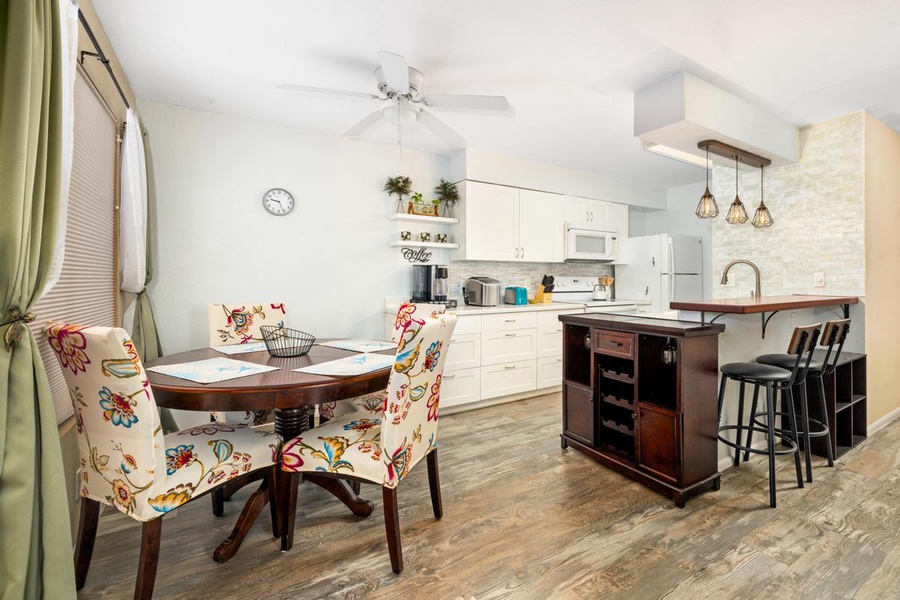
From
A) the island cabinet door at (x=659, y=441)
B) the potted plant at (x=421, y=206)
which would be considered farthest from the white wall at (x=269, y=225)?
the island cabinet door at (x=659, y=441)

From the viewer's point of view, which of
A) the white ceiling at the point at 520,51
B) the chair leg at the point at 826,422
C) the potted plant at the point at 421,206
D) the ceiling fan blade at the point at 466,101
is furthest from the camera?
the potted plant at the point at 421,206

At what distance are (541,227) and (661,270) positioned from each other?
1586mm

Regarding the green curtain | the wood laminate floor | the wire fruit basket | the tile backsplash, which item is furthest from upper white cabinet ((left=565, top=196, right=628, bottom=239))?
the green curtain

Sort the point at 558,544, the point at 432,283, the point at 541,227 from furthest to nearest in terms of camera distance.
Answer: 1. the point at 541,227
2. the point at 432,283
3. the point at 558,544

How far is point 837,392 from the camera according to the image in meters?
2.95

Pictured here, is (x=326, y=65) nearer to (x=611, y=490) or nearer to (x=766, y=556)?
(x=611, y=490)

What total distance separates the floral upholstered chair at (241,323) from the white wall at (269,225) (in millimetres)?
531

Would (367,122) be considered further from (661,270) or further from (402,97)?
(661,270)

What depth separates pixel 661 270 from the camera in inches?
193

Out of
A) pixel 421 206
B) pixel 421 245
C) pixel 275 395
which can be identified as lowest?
pixel 275 395

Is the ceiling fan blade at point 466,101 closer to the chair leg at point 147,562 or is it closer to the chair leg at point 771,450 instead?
the chair leg at point 771,450

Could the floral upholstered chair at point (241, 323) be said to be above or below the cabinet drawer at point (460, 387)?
above

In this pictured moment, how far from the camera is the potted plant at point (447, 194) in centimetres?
406

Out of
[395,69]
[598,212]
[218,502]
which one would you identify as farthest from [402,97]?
[598,212]
